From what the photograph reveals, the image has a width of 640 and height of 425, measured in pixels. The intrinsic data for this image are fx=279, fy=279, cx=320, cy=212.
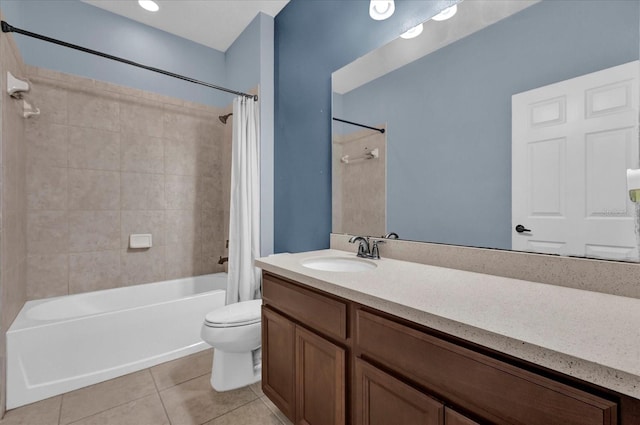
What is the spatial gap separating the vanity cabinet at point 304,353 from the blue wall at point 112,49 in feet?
6.67

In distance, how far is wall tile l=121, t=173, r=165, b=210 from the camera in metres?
2.52

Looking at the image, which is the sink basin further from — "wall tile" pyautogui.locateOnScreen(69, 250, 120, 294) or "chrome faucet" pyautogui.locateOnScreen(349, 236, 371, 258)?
"wall tile" pyautogui.locateOnScreen(69, 250, 120, 294)

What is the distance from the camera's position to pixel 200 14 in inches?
95.6

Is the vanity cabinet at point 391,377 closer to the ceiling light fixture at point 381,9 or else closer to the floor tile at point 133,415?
the floor tile at point 133,415

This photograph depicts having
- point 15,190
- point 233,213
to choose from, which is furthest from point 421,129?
point 15,190

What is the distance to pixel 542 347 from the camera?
0.53 meters

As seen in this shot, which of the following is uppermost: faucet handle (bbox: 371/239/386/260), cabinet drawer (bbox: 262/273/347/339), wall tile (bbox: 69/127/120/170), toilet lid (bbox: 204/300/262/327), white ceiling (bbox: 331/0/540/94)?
white ceiling (bbox: 331/0/540/94)

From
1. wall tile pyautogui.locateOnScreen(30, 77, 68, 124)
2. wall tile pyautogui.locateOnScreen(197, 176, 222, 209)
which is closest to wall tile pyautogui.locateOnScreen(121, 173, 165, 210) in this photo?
wall tile pyautogui.locateOnScreen(197, 176, 222, 209)

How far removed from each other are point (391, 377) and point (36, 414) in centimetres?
199

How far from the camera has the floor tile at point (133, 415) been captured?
1.46 meters

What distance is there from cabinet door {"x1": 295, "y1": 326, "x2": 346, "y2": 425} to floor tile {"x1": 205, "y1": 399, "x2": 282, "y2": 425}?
1.30 feet

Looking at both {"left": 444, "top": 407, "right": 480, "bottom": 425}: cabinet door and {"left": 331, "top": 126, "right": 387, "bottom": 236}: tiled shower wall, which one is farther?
{"left": 331, "top": 126, "right": 387, "bottom": 236}: tiled shower wall

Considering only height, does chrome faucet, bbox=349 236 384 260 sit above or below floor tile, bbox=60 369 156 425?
above

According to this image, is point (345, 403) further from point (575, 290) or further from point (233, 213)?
point (233, 213)
